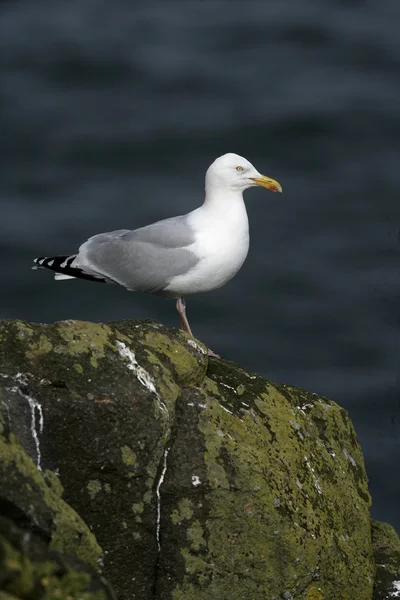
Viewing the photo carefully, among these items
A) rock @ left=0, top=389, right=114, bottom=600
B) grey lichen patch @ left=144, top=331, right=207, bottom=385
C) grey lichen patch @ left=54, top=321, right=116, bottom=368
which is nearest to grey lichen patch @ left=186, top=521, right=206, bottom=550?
rock @ left=0, top=389, right=114, bottom=600

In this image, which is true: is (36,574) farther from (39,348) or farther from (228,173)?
(228,173)

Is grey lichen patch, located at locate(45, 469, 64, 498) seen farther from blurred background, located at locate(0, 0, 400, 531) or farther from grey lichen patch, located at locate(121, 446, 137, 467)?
blurred background, located at locate(0, 0, 400, 531)

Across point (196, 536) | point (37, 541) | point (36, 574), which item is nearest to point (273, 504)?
point (196, 536)

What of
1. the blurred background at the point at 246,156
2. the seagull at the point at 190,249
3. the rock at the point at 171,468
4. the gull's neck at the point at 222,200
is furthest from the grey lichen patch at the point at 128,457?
the blurred background at the point at 246,156

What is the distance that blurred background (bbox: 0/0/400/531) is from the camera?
37.0ft

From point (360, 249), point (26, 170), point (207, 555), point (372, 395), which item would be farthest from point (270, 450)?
point (26, 170)

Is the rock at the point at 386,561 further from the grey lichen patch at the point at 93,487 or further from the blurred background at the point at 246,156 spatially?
the blurred background at the point at 246,156

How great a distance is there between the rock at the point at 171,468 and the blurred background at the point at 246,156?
4.71m

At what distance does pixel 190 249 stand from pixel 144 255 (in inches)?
16.7

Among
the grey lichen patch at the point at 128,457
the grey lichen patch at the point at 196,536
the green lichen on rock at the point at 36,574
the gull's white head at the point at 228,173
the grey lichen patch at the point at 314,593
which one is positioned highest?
the gull's white head at the point at 228,173

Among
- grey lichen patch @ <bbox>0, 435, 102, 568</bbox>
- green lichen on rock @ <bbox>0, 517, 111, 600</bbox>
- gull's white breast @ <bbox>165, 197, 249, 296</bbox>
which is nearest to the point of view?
green lichen on rock @ <bbox>0, 517, 111, 600</bbox>

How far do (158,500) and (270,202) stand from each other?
8.37 m

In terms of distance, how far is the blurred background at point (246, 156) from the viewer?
1127 centimetres

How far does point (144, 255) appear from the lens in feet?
25.5
